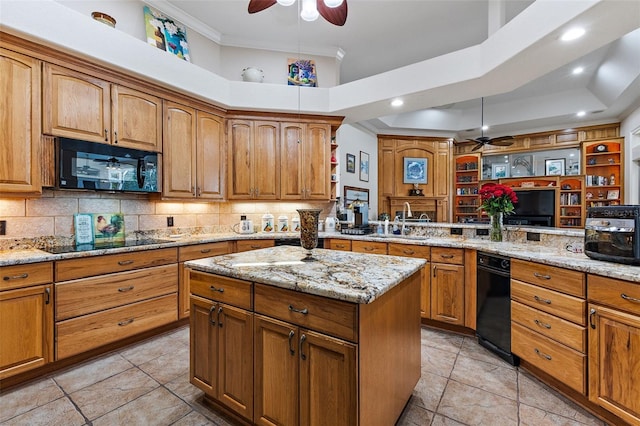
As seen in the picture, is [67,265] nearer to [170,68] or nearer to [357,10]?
[170,68]

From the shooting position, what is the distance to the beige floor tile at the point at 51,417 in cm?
169

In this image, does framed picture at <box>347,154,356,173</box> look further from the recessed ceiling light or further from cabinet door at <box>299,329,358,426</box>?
cabinet door at <box>299,329,358,426</box>

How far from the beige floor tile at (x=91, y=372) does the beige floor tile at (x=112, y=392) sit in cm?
7

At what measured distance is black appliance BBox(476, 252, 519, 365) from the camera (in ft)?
7.73

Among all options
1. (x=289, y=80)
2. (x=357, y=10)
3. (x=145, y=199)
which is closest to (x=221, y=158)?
(x=145, y=199)

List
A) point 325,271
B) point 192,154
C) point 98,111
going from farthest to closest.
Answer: point 192,154 → point 98,111 → point 325,271

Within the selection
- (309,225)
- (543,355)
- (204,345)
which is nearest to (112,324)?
(204,345)

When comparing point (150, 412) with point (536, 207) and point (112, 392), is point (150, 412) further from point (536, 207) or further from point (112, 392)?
point (536, 207)

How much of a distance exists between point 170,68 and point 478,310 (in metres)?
3.90

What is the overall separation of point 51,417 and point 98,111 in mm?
2348

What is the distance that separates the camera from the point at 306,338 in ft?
4.27

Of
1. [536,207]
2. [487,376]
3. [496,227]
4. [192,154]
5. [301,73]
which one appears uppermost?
[301,73]

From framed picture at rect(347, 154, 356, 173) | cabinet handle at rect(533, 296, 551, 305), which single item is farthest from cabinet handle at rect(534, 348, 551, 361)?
framed picture at rect(347, 154, 356, 173)

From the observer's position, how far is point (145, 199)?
10.8ft
